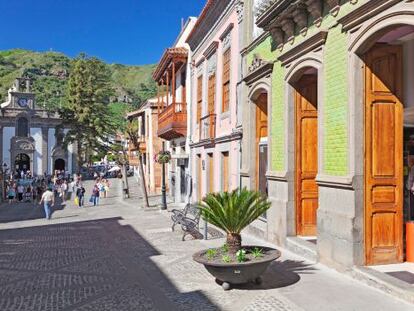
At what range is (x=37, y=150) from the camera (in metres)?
62.9

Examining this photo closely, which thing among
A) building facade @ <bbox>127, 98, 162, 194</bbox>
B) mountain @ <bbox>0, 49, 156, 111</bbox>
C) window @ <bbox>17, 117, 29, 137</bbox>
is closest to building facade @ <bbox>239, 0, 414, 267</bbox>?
building facade @ <bbox>127, 98, 162, 194</bbox>

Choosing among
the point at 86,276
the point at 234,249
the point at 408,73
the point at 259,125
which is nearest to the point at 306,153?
the point at 259,125

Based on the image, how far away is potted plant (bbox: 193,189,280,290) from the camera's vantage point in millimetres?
6641

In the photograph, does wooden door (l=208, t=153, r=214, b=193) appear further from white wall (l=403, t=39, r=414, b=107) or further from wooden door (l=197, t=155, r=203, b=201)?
white wall (l=403, t=39, r=414, b=107)

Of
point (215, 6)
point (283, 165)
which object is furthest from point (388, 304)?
point (215, 6)

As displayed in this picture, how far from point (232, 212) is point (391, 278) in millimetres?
2314

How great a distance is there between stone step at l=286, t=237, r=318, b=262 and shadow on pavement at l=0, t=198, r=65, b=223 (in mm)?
15039

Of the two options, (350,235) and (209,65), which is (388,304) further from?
(209,65)

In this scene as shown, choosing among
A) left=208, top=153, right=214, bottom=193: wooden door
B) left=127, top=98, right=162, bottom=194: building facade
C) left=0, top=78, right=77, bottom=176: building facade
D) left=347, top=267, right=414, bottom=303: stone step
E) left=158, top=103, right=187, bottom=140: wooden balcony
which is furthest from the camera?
left=0, top=78, right=77, bottom=176: building facade

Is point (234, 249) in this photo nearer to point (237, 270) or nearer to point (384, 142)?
point (237, 270)

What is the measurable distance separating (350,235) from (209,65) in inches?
470

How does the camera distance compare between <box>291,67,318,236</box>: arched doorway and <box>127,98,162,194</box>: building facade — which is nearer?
<box>291,67,318,236</box>: arched doorway

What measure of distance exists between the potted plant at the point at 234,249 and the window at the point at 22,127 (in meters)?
60.7

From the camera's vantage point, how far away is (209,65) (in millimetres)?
17984
